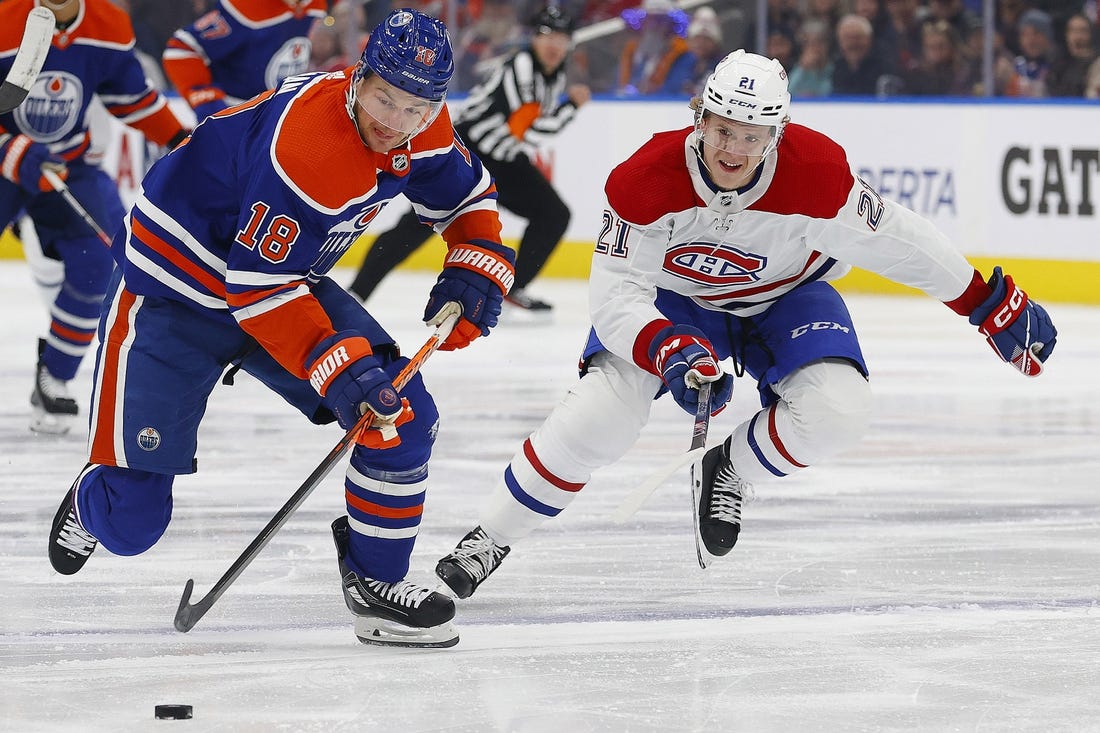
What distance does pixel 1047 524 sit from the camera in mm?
3826

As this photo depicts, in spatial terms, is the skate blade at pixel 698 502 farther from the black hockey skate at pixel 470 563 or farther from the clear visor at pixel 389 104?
the clear visor at pixel 389 104

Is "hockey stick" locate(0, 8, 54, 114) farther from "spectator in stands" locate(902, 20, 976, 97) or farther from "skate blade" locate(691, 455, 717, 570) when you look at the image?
"spectator in stands" locate(902, 20, 976, 97)

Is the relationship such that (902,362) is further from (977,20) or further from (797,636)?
(797,636)

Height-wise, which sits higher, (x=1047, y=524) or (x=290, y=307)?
(x=290, y=307)

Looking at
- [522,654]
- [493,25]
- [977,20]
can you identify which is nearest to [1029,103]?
[977,20]

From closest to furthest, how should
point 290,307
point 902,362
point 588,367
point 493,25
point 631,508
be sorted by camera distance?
1. point 290,307
2. point 631,508
3. point 588,367
4. point 902,362
5. point 493,25

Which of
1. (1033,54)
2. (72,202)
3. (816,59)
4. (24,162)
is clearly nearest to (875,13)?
(816,59)

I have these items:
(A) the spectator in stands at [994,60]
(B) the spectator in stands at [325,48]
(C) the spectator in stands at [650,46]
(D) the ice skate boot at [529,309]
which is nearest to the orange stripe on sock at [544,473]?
(D) the ice skate boot at [529,309]

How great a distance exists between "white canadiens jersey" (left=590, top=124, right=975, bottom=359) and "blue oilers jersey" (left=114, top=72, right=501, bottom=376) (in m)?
Result: 0.25

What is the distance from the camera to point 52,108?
491 cm

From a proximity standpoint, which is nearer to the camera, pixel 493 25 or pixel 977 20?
pixel 977 20

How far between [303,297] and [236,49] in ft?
13.2

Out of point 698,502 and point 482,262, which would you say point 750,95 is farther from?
point 698,502

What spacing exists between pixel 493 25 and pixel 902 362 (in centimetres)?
378
